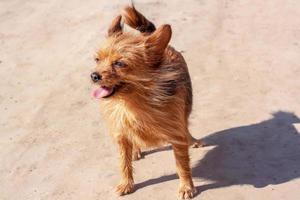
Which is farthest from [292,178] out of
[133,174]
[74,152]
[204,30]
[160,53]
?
[204,30]

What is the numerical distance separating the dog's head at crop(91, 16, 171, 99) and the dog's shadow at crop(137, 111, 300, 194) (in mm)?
1400

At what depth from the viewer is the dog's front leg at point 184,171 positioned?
4.93 m

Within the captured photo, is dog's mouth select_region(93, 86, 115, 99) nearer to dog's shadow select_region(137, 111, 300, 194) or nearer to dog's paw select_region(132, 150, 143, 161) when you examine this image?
dog's shadow select_region(137, 111, 300, 194)

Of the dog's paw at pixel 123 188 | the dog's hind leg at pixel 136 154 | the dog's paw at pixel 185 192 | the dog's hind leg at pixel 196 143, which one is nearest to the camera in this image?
the dog's paw at pixel 185 192

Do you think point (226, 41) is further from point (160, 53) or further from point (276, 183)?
point (160, 53)

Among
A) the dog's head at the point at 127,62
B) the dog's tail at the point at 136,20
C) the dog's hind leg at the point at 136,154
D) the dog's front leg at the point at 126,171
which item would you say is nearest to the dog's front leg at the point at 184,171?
the dog's front leg at the point at 126,171

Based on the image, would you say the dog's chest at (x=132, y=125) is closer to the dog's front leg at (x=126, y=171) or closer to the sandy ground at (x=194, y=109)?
the dog's front leg at (x=126, y=171)

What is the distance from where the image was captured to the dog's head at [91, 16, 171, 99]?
4.22m

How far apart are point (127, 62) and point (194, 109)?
7.46 feet

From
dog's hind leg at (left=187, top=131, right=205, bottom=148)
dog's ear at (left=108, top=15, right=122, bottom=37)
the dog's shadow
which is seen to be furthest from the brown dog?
dog's hind leg at (left=187, top=131, right=205, bottom=148)

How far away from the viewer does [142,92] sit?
4.42 m

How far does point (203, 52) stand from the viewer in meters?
7.61

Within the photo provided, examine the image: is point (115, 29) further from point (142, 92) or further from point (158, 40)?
point (142, 92)

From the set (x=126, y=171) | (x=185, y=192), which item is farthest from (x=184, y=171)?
(x=126, y=171)
